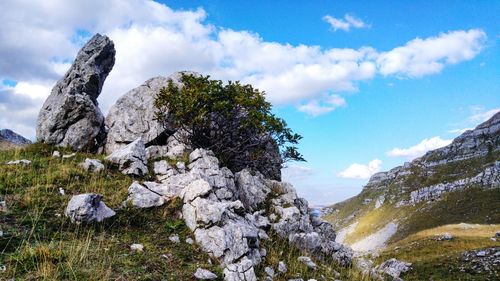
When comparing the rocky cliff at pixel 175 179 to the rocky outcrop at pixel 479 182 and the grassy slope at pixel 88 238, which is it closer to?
the grassy slope at pixel 88 238

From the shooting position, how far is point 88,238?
35.6 feet

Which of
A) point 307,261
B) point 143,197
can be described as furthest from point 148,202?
point 307,261

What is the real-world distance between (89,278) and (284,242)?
28.8 feet

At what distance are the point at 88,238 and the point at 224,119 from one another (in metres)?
12.3

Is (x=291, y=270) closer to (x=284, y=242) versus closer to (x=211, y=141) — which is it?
(x=284, y=242)

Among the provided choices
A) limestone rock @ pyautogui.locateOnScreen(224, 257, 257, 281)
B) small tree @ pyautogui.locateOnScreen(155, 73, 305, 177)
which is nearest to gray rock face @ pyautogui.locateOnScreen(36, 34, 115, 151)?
small tree @ pyautogui.locateOnScreen(155, 73, 305, 177)

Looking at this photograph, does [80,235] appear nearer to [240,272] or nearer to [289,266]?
[240,272]

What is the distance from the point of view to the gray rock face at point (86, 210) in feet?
38.5

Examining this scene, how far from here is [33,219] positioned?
11398 millimetres

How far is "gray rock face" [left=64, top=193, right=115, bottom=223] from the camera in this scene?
11.8m

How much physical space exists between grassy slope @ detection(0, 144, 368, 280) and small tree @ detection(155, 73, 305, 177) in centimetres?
596

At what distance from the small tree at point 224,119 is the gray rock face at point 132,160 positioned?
11.9 feet

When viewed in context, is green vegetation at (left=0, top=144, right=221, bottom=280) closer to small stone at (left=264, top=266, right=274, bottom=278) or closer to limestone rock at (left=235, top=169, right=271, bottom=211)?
small stone at (left=264, top=266, right=274, bottom=278)

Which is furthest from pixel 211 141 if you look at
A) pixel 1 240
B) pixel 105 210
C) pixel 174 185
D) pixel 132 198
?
pixel 1 240
